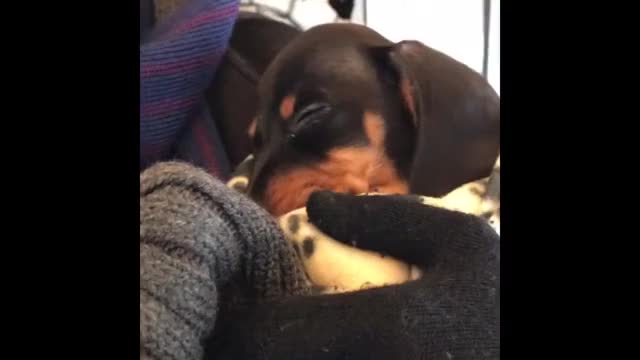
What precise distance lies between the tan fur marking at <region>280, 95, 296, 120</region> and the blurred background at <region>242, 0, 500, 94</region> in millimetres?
391

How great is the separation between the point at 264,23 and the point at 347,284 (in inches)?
29.3

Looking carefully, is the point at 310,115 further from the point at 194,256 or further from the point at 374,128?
the point at 194,256

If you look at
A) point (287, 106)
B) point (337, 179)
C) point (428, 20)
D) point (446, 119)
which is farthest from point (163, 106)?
point (428, 20)

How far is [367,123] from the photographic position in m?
1.08

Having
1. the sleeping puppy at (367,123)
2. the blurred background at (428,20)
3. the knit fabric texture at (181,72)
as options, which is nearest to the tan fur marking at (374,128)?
the sleeping puppy at (367,123)

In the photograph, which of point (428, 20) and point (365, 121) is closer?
point (365, 121)

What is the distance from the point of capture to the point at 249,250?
631 millimetres

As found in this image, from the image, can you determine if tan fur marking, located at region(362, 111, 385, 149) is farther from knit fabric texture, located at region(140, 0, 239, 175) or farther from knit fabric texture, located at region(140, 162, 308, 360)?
knit fabric texture, located at region(140, 162, 308, 360)

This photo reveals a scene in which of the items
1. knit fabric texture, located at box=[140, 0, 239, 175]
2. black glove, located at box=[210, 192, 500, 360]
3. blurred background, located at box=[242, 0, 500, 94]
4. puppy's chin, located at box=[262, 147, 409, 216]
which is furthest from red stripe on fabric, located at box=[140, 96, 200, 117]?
black glove, located at box=[210, 192, 500, 360]

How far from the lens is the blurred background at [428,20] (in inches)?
53.9

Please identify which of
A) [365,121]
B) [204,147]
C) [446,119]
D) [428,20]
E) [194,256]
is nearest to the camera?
[194,256]

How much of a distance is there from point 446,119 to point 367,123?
13 centimetres
